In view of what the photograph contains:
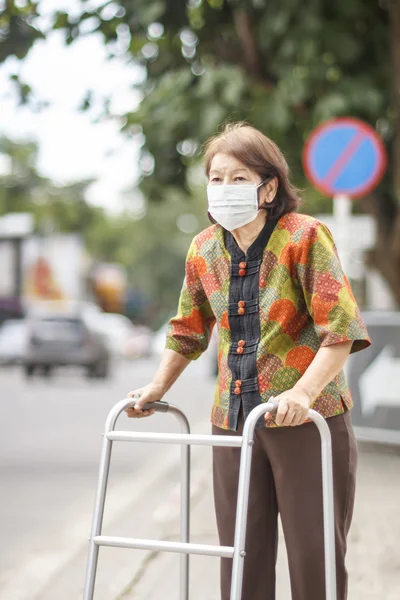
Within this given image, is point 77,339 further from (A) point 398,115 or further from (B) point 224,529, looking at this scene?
(B) point 224,529

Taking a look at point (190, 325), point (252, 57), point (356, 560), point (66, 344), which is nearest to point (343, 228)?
point (252, 57)

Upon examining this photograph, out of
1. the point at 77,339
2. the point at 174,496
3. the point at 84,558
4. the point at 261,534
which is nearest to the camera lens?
the point at 261,534

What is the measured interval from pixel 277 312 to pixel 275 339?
77mm

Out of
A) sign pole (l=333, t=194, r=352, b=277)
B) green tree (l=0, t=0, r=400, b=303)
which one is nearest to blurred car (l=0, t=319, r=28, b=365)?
green tree (l=0, t=0, r=400, b=303)

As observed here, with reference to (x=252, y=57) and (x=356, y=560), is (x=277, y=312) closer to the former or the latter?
(x=356, y=560)

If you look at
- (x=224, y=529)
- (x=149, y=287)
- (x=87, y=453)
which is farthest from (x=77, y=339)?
(x=149, y=287)

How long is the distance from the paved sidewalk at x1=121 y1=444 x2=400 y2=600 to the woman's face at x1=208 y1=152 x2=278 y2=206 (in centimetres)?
223

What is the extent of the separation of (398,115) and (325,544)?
749cm

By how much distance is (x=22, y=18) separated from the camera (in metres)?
8.32

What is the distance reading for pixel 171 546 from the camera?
3.11m

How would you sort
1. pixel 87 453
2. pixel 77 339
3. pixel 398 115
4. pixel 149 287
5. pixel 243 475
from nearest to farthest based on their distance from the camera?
pixel 243 475 → pixel 398 115 → pixel 87 453 → pixel 77 339 → pixel 149 287

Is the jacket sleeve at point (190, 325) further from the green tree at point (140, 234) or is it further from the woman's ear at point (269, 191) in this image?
the green tree at point (140, 234)

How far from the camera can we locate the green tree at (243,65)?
28.0ft

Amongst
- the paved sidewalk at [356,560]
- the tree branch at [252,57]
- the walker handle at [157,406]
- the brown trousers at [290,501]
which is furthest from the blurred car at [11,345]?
the brown trousers at [290,501]
